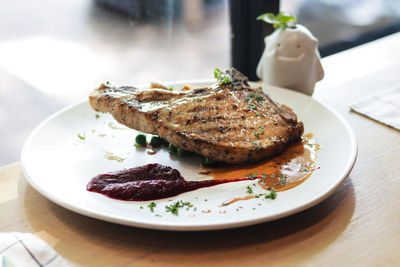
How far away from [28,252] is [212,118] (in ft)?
2.76

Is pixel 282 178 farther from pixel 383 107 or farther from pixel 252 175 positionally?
pixel 383 107

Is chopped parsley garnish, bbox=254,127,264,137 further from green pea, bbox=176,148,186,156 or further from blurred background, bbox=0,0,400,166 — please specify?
blurred background, bbox=0,0,400,166

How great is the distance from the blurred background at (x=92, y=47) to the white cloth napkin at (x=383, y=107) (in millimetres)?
901

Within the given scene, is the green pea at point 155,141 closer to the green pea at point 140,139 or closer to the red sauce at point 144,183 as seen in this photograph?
the green pea at point 140,139

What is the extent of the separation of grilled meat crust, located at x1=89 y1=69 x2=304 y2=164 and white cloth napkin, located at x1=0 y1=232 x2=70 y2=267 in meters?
0.64

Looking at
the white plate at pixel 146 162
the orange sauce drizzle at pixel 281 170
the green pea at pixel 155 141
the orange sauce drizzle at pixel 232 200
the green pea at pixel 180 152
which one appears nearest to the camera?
the white plate at pixel 146 162

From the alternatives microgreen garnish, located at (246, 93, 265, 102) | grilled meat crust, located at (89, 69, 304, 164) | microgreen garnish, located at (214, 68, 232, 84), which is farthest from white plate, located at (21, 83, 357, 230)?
microgreen garnish, located at (214, 68, 232, 84)

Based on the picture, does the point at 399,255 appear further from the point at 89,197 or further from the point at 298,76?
the point at 298,76

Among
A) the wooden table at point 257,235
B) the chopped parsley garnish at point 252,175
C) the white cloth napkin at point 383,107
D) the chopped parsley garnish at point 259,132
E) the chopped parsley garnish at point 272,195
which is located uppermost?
the chopped parsley garnish at point 259,132

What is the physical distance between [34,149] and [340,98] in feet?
5.44

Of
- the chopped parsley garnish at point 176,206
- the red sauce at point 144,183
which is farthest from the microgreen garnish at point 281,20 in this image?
the chopped parsley garnish at point 176,206

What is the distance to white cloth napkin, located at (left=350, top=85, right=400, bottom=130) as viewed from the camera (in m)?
2.29

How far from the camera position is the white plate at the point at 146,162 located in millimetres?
1500

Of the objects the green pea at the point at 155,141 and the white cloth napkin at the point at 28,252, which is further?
the green pea at the point at 155,141
